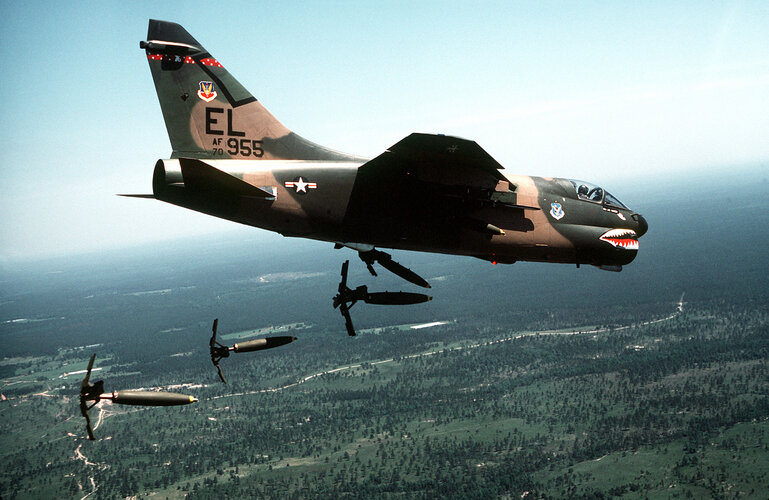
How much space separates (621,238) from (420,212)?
29.7 ft

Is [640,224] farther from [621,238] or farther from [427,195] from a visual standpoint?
[427,195]

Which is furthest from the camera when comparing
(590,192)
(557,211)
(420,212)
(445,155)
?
(590,192)

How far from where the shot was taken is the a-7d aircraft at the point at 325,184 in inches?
675

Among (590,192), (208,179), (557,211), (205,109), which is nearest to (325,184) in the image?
(208,179)

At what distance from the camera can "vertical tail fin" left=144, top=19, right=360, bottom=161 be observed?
61.1 feet

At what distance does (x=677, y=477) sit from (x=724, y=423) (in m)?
31.8

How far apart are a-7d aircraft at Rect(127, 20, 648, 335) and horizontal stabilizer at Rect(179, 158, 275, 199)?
0.03m

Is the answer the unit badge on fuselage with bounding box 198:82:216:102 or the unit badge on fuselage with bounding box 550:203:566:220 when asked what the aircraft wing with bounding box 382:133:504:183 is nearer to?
the unit badge on fuselage with bounding box 550:203:566:220

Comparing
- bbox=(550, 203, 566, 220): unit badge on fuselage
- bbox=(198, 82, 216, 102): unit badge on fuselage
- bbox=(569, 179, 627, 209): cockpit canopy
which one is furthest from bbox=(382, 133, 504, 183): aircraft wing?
bbox=(198, 82, 216, 102): unit badge on fuselage

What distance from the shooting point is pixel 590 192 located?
22.2 metres

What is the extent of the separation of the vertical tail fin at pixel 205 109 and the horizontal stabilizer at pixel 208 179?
238 centimetres

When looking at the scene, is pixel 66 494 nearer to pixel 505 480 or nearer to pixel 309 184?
pixel 505 480

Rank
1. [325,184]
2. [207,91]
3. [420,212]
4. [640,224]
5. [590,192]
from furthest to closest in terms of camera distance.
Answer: [640,224] < [590,192] < [207,91] < [420,212] < [325,184]

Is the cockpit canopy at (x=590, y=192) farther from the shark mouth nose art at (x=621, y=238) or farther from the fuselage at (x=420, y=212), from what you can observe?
the shark mouth nose art at (x=621, y=238)
